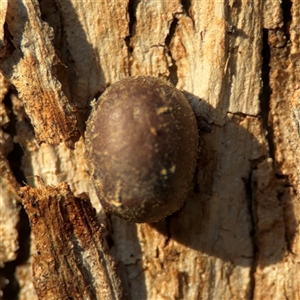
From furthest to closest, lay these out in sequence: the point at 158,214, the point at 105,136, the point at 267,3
Result: the point at 267,3
the point at 158,214
the point at 105,136

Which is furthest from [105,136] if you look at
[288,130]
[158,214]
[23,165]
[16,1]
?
[288,130]

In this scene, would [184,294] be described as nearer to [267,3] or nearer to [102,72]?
[102,72]

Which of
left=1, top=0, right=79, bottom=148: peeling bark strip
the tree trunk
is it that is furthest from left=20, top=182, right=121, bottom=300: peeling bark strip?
left=1, top=0, right=79, bottom=148: peeling bark strip

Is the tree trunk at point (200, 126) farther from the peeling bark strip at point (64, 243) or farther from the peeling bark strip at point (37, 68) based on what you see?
the peeling bark strip at point (64, 243)

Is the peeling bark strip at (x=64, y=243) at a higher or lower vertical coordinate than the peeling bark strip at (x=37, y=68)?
lower

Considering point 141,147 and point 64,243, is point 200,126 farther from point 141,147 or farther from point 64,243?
point 64,243

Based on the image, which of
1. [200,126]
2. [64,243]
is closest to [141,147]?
[200,126]

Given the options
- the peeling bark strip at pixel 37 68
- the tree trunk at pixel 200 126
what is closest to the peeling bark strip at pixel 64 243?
the tree trunk at pixel 200 126
